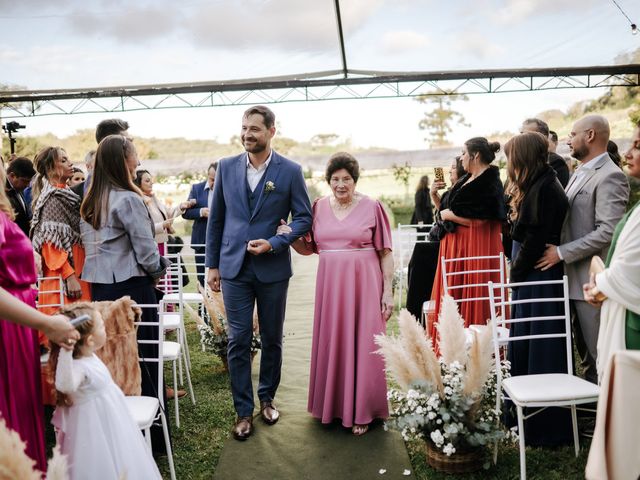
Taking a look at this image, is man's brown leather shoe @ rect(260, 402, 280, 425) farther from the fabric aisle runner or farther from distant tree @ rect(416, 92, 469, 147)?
distant tree @ rect(416, 92, 469, 147)

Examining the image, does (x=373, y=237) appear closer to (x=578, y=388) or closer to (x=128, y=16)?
(x=578, y=388)

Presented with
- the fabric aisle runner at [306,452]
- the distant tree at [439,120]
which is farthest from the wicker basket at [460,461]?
the distant tree at [439,120]

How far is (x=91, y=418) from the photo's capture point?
232 cm

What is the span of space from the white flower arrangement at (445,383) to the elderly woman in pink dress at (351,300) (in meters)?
0.66

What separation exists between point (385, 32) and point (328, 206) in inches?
224

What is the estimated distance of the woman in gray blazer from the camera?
335cm

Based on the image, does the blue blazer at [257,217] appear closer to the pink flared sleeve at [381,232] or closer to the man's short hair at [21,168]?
the pink flared sleeve at [381,232]

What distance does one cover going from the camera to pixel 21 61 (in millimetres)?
9242

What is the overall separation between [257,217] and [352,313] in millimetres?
921

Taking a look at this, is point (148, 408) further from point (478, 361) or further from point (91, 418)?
point (478, 361)

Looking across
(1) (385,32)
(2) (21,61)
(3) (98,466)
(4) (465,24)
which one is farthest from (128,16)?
(3) (98,466)

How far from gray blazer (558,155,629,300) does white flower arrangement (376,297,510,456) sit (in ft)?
3.10

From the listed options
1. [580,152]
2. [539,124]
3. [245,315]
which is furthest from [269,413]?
[539,124]

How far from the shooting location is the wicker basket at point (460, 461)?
3270mm
